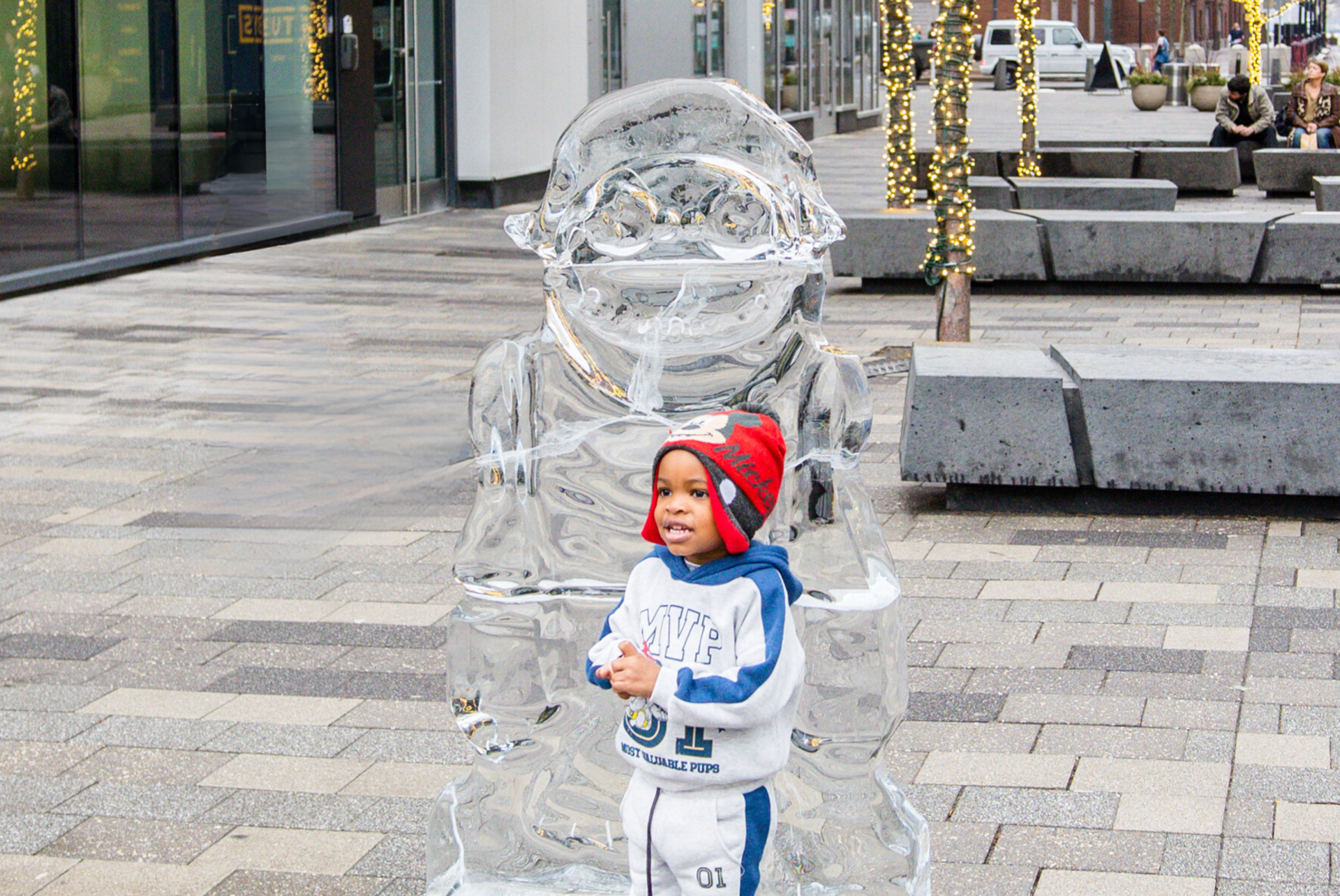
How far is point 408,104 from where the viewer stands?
18.2 m

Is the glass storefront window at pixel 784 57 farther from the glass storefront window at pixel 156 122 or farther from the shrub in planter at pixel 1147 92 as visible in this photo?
the glass storefront window at pixel 156 122

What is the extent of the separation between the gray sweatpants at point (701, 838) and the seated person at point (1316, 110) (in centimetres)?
2031

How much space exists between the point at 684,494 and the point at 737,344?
63 cm

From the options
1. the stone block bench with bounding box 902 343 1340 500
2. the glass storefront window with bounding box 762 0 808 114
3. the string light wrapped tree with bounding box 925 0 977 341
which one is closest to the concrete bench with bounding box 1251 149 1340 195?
the glass storefront window with bounding box 762 0 808 114

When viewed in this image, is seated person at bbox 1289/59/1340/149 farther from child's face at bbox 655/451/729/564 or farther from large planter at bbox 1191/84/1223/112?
child's face at bbox 655/451/729/564

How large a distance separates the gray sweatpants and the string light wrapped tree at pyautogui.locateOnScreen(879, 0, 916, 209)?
12.0 m

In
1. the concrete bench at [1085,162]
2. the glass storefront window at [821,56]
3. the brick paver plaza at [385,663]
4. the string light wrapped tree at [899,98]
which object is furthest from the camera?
the glass storefront window at [821,56]

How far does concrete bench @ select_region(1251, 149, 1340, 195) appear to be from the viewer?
771 inches

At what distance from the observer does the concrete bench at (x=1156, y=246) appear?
12.6 metres

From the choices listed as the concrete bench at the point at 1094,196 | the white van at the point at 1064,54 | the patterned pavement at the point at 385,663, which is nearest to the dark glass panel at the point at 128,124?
the patterned pavement at the point at 385,663

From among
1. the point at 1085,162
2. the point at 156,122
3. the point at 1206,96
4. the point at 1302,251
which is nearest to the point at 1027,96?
the point at 1085,162

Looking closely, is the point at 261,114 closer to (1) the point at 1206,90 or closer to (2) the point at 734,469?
(2) the point at 734,469

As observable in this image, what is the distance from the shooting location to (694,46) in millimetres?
26859

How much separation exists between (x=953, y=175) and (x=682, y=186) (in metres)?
7.02
